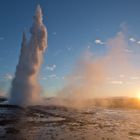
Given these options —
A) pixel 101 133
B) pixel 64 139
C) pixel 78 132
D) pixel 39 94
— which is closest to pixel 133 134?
pixel 101 133

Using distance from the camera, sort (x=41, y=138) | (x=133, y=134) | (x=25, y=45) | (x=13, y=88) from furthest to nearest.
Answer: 1. (x=25, y=45)
2. (x=13, y=88)
3. (x=133, y=134)
4. (x=41, y=138)

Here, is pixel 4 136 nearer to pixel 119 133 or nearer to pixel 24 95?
pixel 119 133

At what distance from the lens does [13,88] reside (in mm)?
78250

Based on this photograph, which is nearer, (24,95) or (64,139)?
(64,139)

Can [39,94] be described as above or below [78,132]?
above

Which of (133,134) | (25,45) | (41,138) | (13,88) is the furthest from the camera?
(25,45)

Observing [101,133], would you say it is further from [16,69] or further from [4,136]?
[16,69]

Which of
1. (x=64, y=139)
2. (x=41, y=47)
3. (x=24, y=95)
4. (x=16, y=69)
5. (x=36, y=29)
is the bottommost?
(x=64, y=139)

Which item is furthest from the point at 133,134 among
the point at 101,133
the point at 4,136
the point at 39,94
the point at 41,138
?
the point at 39,94

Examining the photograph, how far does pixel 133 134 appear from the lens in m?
30.3

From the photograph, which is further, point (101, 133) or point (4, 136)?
point (101, 133)

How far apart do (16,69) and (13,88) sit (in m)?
5.56

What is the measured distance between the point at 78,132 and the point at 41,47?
Answer: 5713 cm

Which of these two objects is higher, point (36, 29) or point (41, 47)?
point (36, 29)
